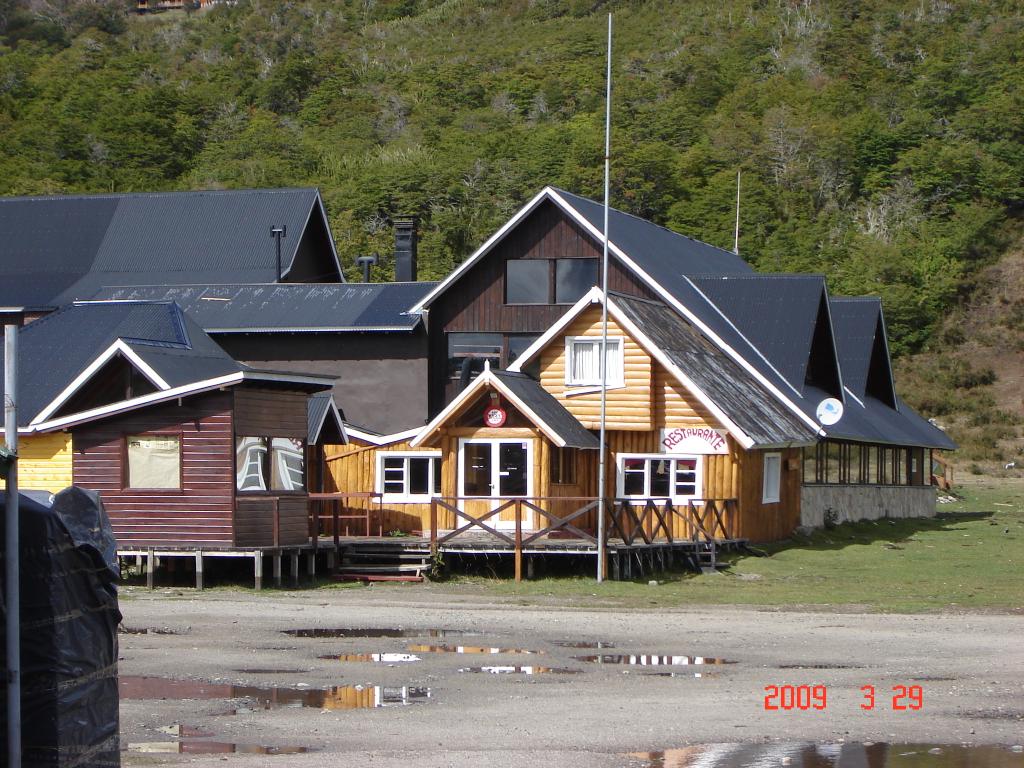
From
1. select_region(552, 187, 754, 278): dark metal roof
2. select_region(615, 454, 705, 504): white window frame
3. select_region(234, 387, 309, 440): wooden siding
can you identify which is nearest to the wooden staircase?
select_region(234, 387, 309, 440): wooden siding

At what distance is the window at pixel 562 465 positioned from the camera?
3272 centimetres

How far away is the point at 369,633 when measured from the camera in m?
21.2

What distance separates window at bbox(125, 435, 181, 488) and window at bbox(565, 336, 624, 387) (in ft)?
31.3

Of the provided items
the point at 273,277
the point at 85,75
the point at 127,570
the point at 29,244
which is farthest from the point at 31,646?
the point at 85,75

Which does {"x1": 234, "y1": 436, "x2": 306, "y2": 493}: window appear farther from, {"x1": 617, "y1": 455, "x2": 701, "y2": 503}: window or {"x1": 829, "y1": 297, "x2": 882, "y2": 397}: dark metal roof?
{"x1": 829, "y1": 297, "x2": 882, "y2": 397}: dark metal roof

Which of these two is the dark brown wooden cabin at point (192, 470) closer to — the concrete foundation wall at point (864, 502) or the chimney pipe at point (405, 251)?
the concrete foundation wall at point (864, 502)

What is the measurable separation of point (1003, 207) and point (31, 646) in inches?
3141

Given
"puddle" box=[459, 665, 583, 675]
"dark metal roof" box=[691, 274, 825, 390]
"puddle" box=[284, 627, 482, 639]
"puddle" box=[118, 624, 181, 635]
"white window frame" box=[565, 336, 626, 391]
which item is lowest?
"puddle" box=[284, 627, 482, 639]

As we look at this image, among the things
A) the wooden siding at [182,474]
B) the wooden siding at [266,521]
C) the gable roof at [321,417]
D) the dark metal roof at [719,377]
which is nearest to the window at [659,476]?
the dark metal roof at [719,377]

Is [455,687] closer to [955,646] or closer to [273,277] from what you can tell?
[955,646]

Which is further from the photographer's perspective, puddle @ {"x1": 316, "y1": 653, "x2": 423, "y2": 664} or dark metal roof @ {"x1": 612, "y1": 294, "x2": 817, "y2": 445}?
dark metal roof @ {"x1": 612, "y1": 294, "x2": 817, "y2": 445}

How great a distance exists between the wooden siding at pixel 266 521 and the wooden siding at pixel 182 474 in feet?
0.80

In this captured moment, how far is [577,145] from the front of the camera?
3585 inches

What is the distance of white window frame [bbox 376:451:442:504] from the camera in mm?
35750
